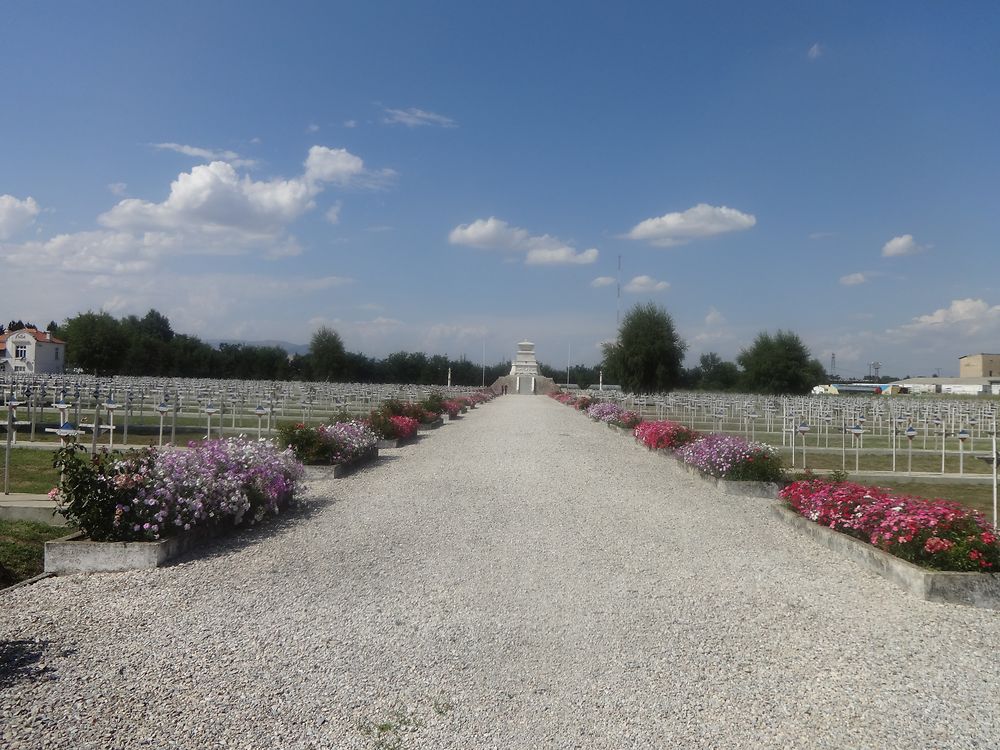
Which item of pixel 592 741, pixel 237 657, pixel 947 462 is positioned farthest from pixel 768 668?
pixel 947 462

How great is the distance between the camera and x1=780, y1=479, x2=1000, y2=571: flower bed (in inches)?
242

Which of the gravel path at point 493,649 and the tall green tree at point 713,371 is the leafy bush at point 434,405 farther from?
the tall green tree at point 713,371

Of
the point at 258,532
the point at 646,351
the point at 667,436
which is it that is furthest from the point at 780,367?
the point at 258,532

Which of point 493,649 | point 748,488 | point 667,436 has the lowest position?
point 493,649

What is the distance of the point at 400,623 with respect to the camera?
5.20m

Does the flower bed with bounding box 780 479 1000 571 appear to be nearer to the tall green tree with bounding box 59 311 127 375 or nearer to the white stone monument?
the tall green tree with bounding box 59 311 127 375

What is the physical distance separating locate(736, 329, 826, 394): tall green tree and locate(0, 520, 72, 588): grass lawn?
2066 inches

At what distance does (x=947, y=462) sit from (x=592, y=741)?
18734 millimetres

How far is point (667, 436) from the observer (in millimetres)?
16594

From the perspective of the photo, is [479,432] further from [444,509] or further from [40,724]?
[40,724]

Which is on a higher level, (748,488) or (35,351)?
(35,351)

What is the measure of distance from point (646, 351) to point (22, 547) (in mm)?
38335

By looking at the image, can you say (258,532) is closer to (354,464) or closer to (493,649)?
(493,649)

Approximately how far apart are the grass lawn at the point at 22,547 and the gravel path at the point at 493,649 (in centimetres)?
77
